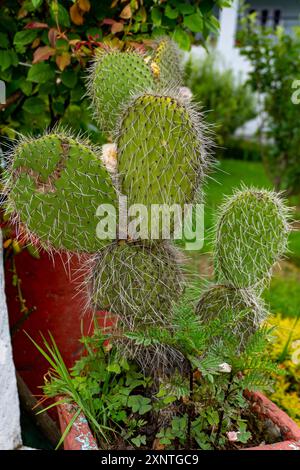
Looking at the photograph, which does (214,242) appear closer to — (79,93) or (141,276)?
(141,276)

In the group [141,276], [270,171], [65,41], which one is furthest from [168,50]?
[270,171]

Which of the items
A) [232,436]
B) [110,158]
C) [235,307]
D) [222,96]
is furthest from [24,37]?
[222,96]

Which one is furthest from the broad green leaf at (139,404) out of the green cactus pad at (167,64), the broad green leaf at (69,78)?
the broad green leaf at (69,78)

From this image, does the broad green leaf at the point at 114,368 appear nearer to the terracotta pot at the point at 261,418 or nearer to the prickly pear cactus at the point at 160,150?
the terracotta pot at the point at 261,418

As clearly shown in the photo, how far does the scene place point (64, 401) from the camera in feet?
4.39

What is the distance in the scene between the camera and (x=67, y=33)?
5.98 feet

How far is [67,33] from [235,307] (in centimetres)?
106

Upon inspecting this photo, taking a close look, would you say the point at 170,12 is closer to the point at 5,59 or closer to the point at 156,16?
the point at 156,16

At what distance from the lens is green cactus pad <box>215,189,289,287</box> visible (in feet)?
4.05

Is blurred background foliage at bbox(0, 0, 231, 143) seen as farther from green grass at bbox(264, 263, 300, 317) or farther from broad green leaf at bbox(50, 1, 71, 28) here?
green grass at bbox(264, 263, 300, 317)

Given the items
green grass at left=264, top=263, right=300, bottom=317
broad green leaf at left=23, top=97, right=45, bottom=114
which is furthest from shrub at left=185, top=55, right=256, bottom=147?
broad green leaf at left=23, top=97, right=45, bottom=114

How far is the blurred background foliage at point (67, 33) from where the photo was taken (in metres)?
1.76

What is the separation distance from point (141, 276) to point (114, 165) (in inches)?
10.2

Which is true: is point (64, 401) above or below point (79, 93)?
below
